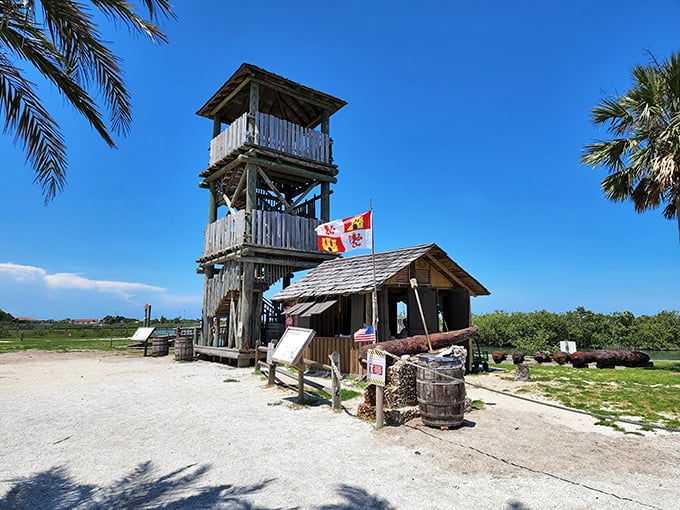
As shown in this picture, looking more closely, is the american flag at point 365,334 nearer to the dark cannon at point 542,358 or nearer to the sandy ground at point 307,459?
the sandy ground at point 307,459

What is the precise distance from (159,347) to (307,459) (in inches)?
731

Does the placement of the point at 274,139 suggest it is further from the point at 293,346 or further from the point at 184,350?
the point at 293,346

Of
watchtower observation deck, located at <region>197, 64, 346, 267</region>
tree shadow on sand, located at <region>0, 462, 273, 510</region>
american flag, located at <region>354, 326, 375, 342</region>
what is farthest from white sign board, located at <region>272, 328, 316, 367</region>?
watchtower observation deck, located at <region>197, 64, 346, 267</region>

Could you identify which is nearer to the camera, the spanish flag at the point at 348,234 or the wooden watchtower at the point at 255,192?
the spanish flag at the point at 348,234

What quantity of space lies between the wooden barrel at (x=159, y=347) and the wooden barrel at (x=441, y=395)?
1821 cm

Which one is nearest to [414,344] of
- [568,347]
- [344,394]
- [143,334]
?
[344,394]

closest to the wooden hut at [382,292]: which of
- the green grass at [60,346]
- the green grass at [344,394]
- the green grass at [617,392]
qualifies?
the green grass at [344,394]

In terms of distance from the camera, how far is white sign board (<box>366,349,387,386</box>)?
751cm

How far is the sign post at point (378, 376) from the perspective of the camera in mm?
7449

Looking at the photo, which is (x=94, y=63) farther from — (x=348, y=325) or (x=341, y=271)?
(x=348, y=325)

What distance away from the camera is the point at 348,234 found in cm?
1350

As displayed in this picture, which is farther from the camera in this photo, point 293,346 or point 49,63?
point 293,346

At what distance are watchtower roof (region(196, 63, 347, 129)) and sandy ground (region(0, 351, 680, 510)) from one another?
14.2 meters

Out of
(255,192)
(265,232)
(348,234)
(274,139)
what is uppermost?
(274,139)
